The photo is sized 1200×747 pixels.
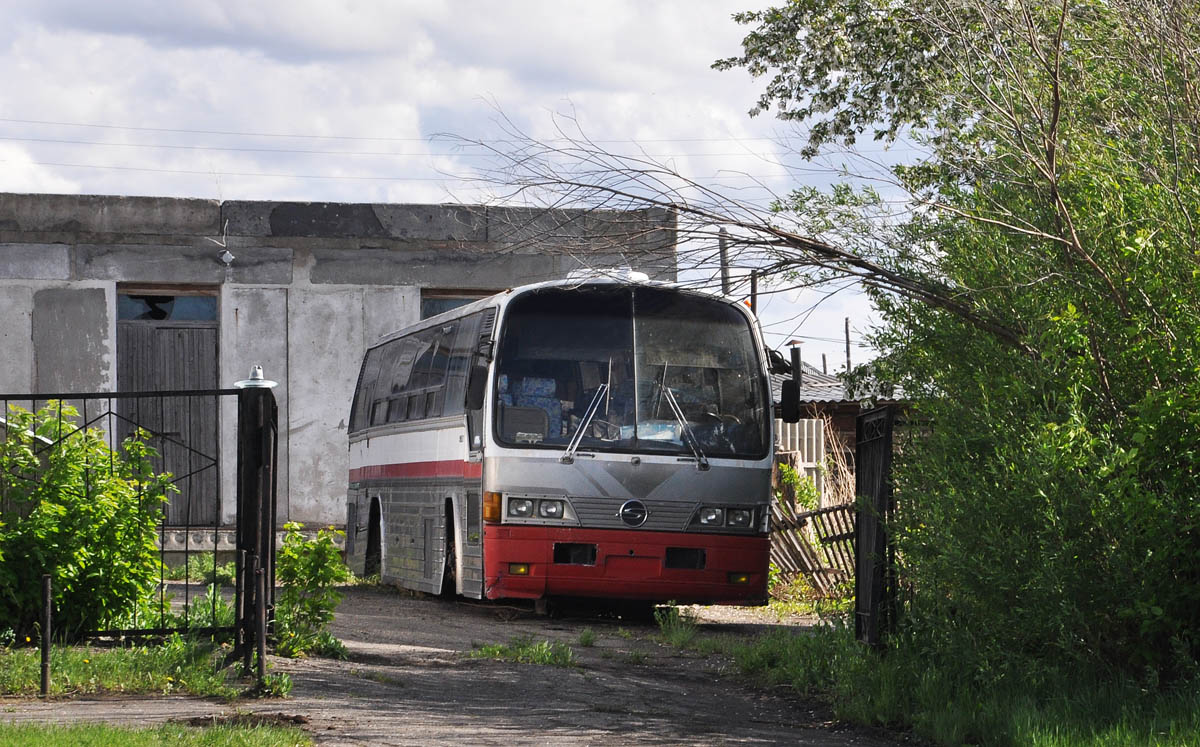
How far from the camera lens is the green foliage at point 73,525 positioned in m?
9.12

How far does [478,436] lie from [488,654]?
10.0 ft

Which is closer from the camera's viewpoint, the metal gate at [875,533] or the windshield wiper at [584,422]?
the metal gate at [875,533]

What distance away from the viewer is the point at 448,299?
Result: 21.2 m

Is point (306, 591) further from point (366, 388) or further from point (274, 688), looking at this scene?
point (366, 388)

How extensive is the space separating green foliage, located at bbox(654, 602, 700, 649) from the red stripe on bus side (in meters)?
2.05

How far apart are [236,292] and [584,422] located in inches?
341

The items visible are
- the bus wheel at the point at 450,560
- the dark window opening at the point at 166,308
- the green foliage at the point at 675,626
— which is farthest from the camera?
the dark window opening at the point at 166,308

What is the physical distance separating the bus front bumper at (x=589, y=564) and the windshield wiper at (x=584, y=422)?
62 centimetres

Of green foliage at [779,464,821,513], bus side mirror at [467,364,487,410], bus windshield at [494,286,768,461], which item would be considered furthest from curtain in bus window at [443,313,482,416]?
green foliage at [779,464,821,513]

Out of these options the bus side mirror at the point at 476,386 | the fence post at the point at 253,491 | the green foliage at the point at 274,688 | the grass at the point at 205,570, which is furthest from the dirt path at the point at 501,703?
the grass at the point at 205,570

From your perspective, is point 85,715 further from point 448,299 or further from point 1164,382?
point 448,299

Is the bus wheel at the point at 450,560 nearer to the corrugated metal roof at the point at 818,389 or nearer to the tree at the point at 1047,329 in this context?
the tree at the point at 1047,329

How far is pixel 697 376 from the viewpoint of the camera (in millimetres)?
13453

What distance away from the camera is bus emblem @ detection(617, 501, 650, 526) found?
13062 mm
